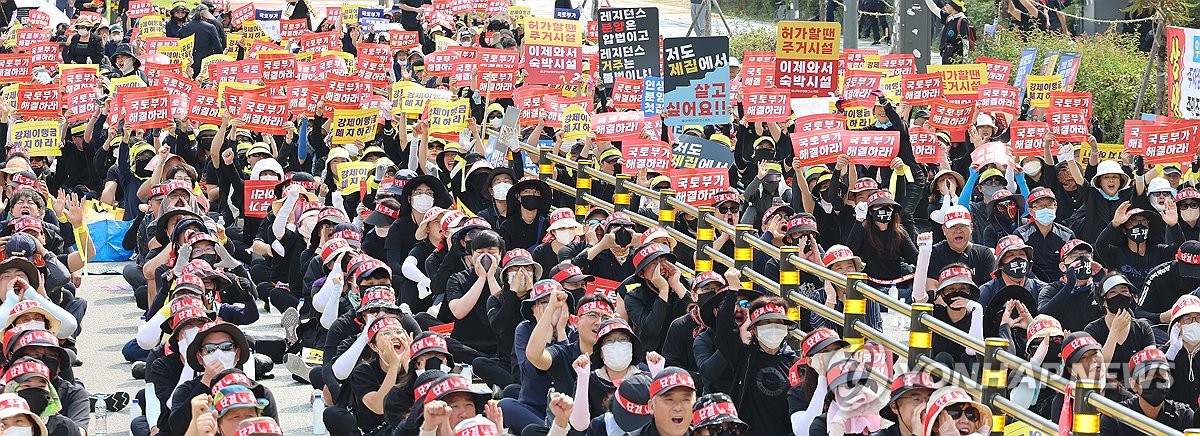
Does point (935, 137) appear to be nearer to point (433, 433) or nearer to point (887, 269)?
point (887, 269)

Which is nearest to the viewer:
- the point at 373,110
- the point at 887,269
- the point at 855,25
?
the point at 887,269

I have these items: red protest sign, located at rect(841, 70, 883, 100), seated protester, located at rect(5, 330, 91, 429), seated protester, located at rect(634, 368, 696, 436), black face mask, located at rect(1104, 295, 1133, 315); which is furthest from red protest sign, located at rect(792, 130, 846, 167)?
seated protester, located at rect(634, 368, 696, 436)

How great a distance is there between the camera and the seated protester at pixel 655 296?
11.3 meters

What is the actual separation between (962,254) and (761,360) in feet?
12.0

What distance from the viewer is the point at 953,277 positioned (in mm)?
11531

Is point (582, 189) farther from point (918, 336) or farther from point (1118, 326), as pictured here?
point (918, 336)

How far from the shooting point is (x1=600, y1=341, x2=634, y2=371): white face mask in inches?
384

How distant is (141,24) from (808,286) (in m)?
18.4

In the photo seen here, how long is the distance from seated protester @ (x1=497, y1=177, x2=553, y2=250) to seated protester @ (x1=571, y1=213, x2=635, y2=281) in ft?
5.11

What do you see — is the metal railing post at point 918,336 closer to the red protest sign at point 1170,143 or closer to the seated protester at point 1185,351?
the seated protester at point 1185,351

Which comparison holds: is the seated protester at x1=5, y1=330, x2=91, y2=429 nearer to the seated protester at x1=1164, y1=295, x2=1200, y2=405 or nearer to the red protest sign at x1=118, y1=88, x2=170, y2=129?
the seated protester at x1=1164, y1=295, x2=1200, y2=405

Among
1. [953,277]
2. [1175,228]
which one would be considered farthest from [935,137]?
[953,277]

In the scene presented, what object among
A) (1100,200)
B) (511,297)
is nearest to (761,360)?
(511,297)

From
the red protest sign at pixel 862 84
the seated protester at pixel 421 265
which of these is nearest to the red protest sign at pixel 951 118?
the red protest sign at pixel 862 84
